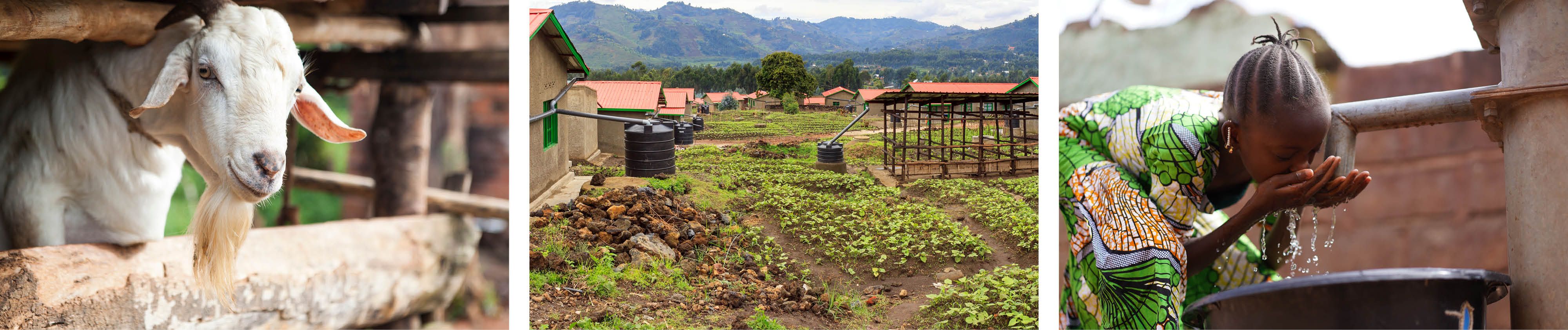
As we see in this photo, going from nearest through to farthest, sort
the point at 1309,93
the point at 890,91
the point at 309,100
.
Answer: the point at 1309,93 < the point at 309,100 < the point at 890,91

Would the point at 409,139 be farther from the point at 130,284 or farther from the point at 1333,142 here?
the point at 1333,142

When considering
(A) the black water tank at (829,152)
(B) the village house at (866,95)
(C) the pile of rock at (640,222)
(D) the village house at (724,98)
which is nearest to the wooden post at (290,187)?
(C) the pile of rock at (640,222)

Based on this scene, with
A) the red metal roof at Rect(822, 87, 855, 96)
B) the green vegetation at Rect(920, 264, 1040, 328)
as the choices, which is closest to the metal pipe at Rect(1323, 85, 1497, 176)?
the green vegetation at Rect(920, 264, 1040, 328)

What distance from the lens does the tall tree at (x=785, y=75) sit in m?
4.03

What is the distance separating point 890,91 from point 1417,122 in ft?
10.6

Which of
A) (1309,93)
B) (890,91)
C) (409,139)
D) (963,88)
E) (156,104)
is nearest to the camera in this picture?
(1309,93)

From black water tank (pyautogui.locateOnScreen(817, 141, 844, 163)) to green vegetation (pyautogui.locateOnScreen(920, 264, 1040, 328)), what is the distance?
1.29 m

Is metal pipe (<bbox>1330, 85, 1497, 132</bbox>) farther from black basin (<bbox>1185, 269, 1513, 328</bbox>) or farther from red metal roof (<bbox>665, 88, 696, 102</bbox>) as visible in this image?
red metal roof (<bbox>665, 88, 696, 102</bbox>)

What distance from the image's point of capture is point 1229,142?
1.43 metres

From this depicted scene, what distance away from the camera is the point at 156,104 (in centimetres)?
157

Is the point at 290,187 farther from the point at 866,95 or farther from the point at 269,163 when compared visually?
the point at 866,95

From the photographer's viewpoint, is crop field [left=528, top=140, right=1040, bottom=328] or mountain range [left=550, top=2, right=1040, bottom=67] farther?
mountain range [left=550, top=2, right=1040, bottom=67]

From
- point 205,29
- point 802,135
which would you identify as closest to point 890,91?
point 802,135

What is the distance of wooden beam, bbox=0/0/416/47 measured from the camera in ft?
4.68
